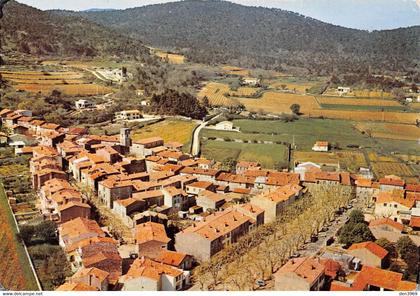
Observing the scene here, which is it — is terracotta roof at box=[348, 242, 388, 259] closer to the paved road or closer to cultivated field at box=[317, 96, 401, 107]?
the paved road

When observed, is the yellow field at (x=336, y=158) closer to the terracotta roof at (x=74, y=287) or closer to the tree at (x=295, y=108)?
the tree at (x=295, y=108)

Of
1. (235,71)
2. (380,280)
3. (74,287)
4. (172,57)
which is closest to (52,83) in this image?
(235,71)

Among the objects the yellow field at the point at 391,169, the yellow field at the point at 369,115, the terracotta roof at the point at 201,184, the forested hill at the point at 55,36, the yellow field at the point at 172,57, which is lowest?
the terracotta roof at the point at 201,184

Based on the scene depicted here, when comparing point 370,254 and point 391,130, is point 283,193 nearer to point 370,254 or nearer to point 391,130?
point 370,254

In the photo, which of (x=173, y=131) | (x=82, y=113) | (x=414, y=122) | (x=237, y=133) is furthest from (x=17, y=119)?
(x=414, y=122)

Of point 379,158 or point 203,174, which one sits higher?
point 379,158

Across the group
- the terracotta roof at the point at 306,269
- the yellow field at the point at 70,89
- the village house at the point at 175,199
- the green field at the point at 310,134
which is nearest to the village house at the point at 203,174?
the village house at the point at 175,199

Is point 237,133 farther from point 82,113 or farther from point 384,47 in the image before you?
point 384,47
